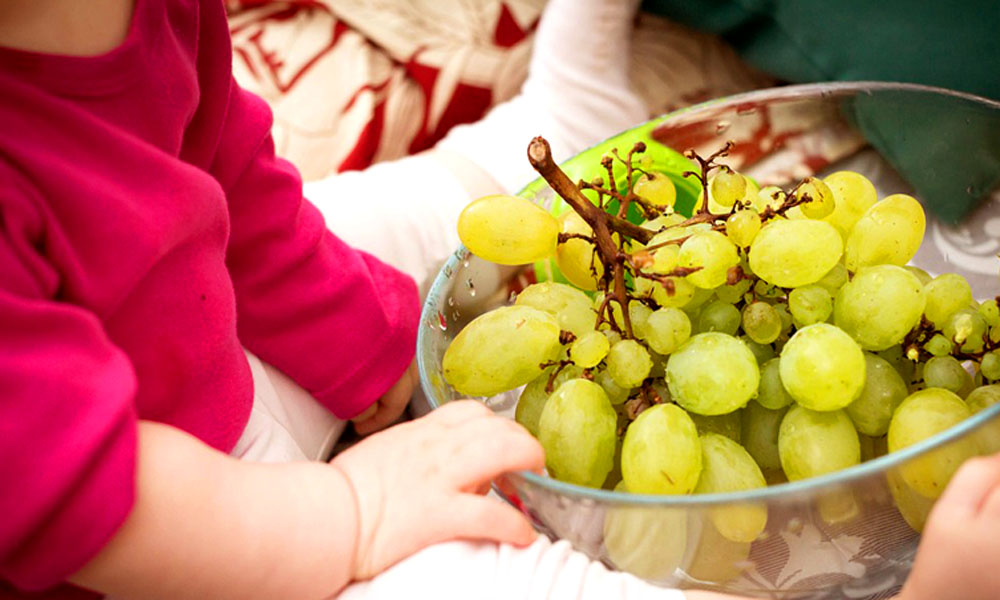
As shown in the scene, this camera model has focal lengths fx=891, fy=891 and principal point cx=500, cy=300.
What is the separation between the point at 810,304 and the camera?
0.49 metres

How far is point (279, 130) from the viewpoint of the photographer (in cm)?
103

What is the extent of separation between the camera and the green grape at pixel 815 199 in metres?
0.51

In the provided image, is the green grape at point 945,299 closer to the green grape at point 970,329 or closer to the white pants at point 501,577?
the green grape at point 970,329

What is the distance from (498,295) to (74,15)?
12.9 inches

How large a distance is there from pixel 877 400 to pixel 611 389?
0.47 ft

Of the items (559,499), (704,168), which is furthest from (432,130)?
(559,499)

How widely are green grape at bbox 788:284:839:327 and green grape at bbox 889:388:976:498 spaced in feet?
0.21

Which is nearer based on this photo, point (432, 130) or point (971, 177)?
point (971, 177)

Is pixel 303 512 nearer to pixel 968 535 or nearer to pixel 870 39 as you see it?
pixel 968 535

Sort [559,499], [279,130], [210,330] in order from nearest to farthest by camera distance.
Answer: [559,499], [210,330], [279,130]

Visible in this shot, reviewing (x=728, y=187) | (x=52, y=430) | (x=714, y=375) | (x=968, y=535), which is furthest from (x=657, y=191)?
(x=52, y=430)

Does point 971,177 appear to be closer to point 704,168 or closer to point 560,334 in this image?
point 704,168

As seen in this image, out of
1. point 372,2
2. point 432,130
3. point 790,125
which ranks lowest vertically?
point 432,130

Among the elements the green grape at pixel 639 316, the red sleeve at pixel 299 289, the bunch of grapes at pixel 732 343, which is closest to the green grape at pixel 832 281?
the bunch of grapes at pixel 732 343
